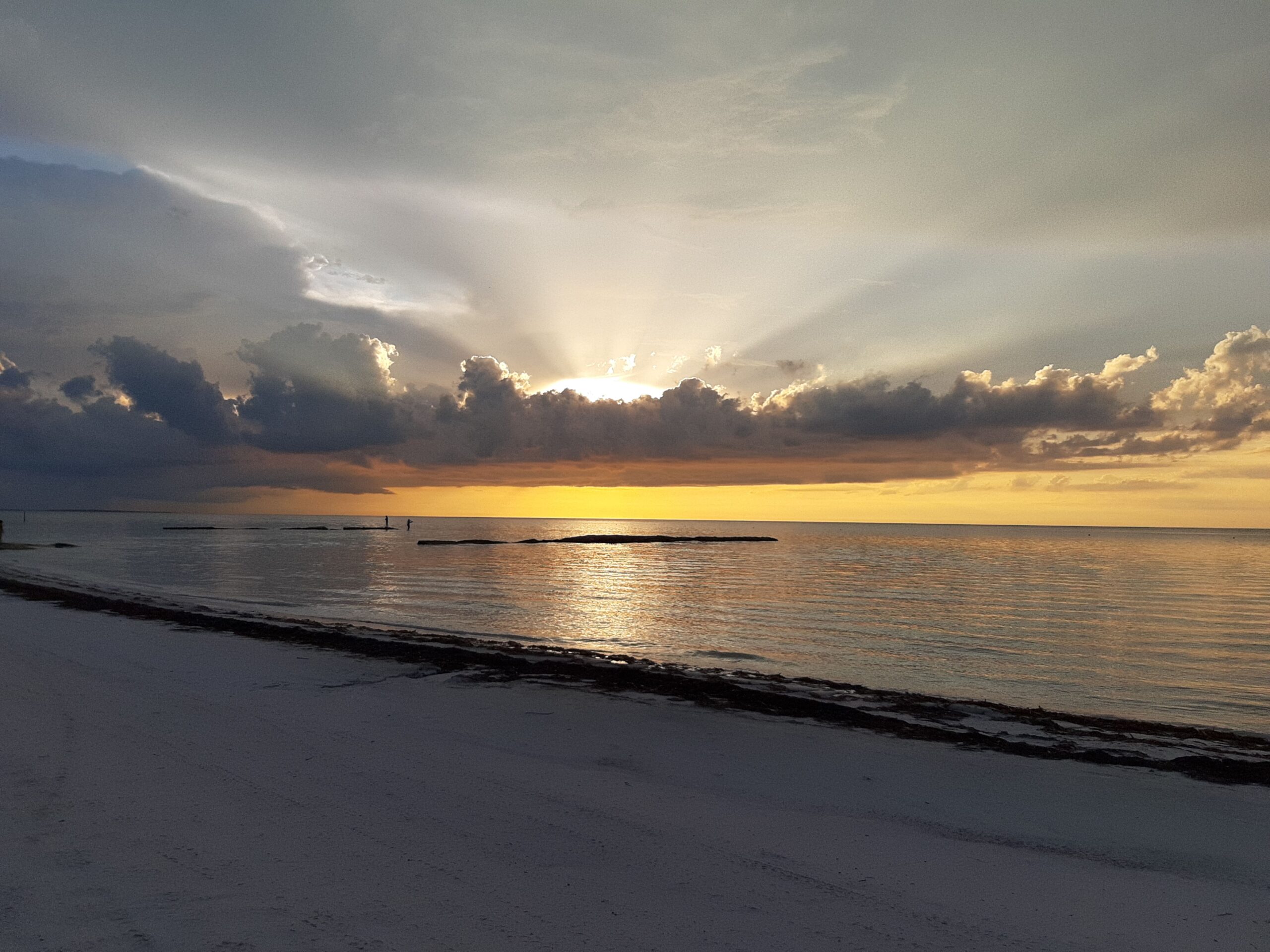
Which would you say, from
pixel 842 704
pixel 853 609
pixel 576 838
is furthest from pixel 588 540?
pixel 576 838

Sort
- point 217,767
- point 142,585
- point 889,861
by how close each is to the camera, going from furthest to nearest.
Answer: point 142,585 < point 217,767 < point 889,861

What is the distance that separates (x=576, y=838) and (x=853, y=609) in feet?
92.5

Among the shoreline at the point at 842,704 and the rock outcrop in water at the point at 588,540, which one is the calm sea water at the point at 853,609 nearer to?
the shoreline at the point at 842,704

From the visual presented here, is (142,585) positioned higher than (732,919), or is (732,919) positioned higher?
(732,919)

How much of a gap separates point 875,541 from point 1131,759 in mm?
142308

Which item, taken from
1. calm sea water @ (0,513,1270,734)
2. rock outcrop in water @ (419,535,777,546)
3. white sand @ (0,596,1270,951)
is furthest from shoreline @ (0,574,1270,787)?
rock outcrop in water @ (419,535,777,546)

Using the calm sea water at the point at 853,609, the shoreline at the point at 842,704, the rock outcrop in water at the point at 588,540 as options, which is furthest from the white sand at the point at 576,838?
the rock outcrop in water at the point at 588,540

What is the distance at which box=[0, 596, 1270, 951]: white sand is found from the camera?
5320 millimetres

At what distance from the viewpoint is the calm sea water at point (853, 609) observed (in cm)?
1859

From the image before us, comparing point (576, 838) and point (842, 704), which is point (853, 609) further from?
point (576, 838)

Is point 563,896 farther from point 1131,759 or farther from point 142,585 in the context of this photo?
point 142,585

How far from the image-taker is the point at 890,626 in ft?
90.1

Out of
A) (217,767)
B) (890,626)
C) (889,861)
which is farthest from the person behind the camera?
(890,626)

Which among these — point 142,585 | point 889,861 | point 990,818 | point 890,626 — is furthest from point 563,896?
point 142,585
